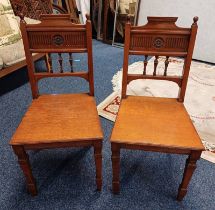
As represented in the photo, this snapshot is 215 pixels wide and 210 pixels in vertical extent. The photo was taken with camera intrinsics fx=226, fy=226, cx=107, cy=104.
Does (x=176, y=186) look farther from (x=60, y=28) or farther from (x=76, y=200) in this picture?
(x=60, y=28)

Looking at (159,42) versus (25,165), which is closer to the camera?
(25,165)

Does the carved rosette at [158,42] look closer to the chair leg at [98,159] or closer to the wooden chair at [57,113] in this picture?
the wooden chair at [57,113]

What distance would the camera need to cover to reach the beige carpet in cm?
177

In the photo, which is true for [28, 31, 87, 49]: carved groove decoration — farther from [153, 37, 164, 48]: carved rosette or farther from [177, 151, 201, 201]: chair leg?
[177, 151, 201, 201]: chair leg

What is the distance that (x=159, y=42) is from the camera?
4.04 ft

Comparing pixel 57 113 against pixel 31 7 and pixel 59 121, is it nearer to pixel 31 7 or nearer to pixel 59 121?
pixel 59 121

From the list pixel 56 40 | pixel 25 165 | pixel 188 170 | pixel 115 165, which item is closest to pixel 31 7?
pixel 56 40

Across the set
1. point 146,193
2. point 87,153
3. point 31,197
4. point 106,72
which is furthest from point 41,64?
point 146,193

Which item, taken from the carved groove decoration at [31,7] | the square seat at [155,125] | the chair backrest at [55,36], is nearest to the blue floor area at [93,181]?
the square seat at [155,125]

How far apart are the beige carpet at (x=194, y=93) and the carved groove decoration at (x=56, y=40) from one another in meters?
0.77

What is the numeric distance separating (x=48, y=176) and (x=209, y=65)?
2491mm

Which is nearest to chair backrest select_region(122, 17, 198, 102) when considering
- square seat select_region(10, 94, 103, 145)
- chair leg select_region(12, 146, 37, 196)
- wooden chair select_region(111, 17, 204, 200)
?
wooden chair select_region(111, 17, 204, 200)

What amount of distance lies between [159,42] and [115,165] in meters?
0.70

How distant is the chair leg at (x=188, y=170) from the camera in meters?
1.05
